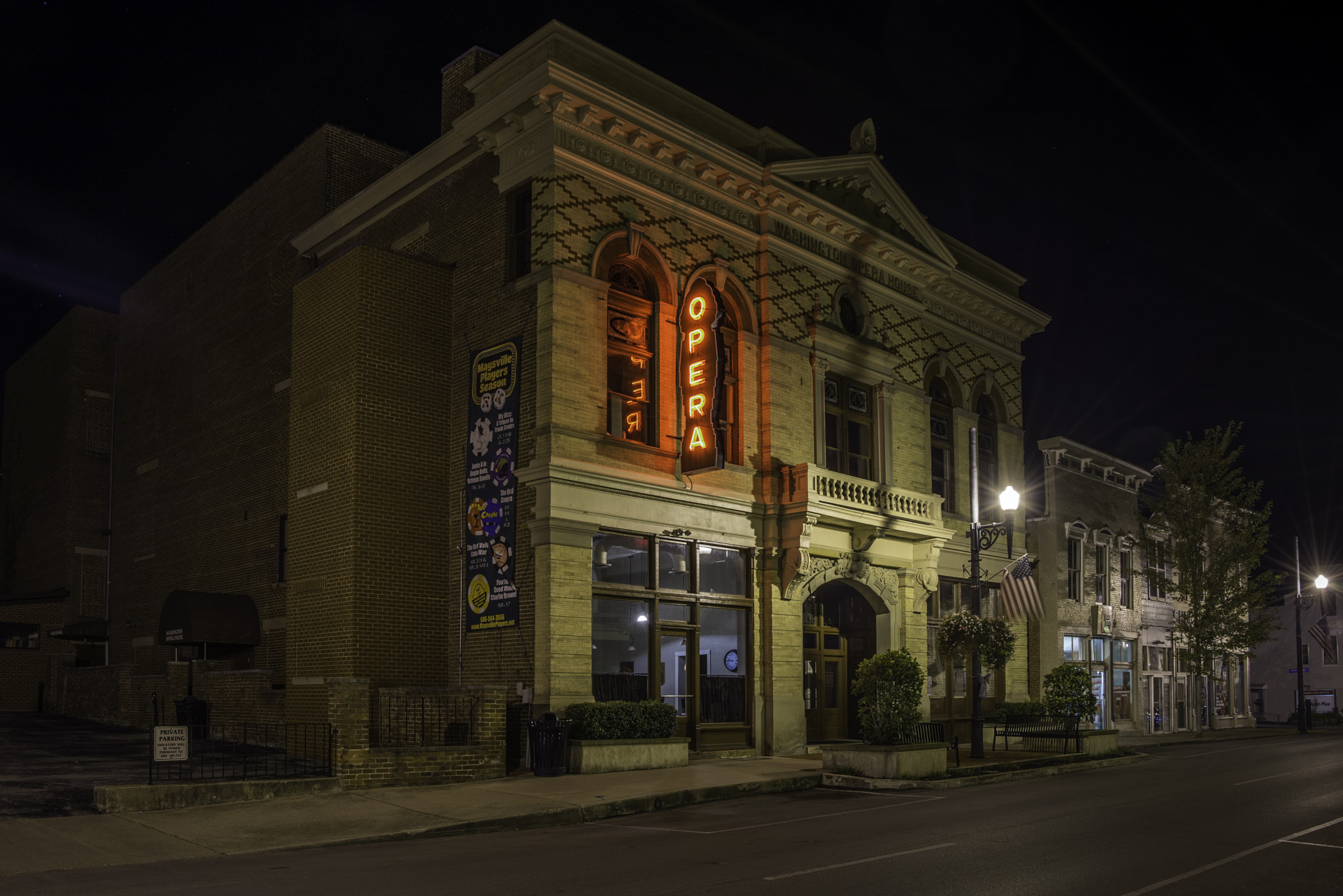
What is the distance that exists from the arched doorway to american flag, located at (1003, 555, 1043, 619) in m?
3.87

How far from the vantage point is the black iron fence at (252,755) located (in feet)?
56.4

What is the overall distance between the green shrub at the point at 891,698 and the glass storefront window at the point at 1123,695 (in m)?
23.7

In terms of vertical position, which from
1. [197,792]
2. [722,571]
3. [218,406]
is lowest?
[197,792]

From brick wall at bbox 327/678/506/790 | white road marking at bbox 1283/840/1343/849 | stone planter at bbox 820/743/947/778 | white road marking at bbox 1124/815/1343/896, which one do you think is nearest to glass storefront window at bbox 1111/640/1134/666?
stone planter at bbox 820/743/947/778

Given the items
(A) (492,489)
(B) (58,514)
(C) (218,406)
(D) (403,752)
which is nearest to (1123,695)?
(A) (492,489)

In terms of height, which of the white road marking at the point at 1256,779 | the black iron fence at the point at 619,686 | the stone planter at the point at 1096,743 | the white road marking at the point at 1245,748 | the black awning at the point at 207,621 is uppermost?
the black awning at the point at 207,621

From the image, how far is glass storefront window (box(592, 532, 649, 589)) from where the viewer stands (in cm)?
2212

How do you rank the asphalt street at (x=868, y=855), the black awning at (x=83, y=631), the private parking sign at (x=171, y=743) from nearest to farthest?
1. the asphalt street at (x=868, y=855)
2. the private parking sign at (x=171, y=743)
3. the black awning at (x=83, y=631)

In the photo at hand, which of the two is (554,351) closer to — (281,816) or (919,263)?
(281,816)

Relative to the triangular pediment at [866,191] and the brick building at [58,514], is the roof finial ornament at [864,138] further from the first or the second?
the brick building at [58,514]

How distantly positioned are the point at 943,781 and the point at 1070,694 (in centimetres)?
731

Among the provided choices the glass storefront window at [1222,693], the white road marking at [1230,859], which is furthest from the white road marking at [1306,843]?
the glass storefront window at [1222,693]

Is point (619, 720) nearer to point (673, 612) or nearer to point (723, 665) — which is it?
point (673, 612)

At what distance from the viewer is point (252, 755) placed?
21359 millimetres
